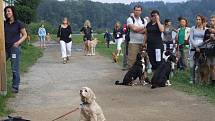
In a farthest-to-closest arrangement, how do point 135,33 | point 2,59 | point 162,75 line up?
point 135,33 → point 162,75 → point 2,59

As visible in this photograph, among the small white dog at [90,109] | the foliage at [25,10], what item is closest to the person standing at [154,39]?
the small white dog at [90,109]

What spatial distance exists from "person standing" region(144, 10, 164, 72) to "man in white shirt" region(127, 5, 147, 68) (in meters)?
0.46

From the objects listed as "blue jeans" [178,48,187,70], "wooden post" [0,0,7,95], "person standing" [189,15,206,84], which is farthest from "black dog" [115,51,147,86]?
"blue jeans" [178,48,187,70]

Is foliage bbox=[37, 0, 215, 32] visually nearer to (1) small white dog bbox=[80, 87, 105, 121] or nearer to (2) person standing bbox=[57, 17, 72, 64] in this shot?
(2) person standing bbox=[57, 17, 72, 64]

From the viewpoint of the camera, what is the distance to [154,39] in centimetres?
1293

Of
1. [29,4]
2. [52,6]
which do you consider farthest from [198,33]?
[52,6]

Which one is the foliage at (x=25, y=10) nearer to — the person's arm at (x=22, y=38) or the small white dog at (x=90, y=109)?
the person's arm at (x=22, y=38)

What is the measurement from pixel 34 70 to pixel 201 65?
262 inches

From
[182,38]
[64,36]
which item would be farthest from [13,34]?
[64,36]

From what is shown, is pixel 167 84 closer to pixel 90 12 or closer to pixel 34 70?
pixel 34 70

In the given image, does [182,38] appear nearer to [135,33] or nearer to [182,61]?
[182,61]

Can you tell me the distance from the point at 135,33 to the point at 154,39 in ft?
2.69

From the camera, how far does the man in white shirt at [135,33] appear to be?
13438 mm

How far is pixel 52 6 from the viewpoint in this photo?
313 ft
